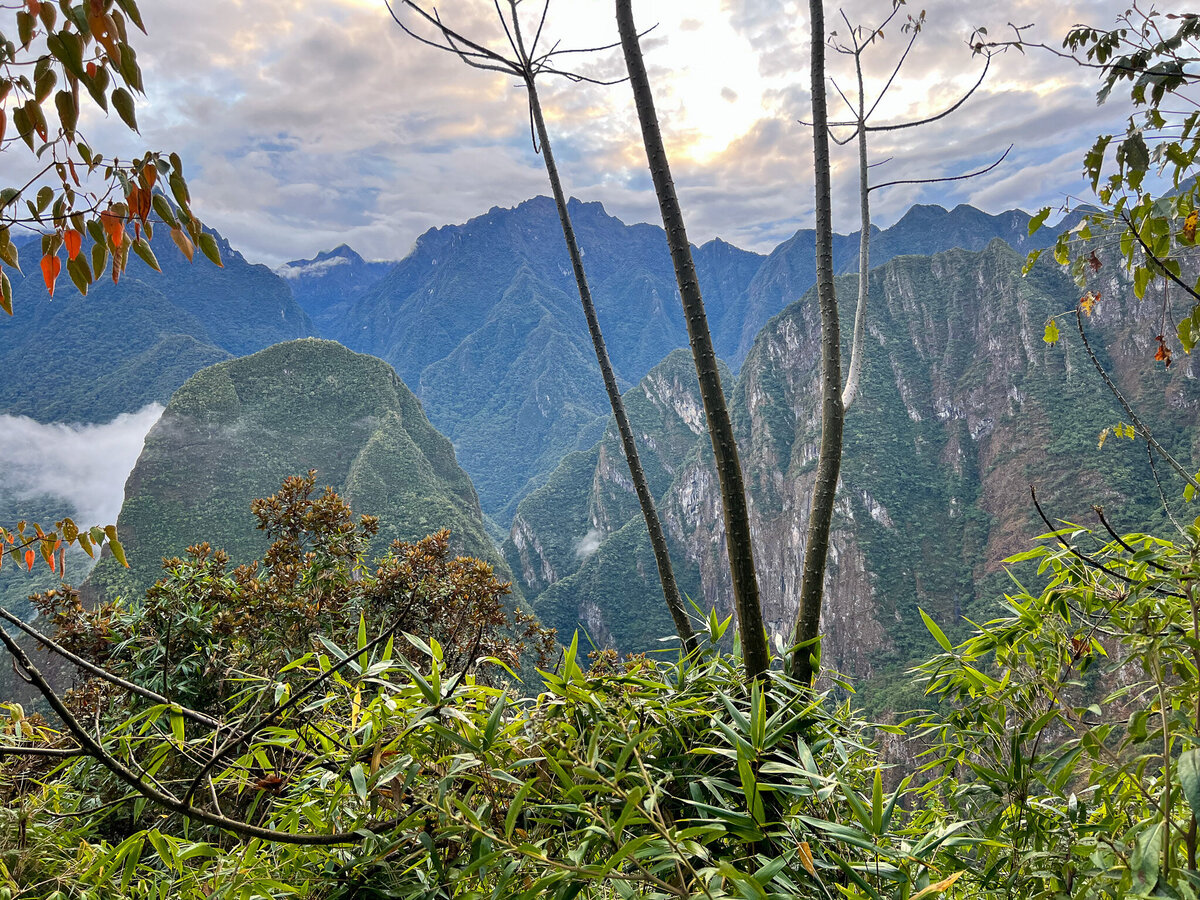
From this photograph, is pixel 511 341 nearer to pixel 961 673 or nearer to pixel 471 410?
pixel 471 410

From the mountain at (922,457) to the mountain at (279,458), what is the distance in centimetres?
2333

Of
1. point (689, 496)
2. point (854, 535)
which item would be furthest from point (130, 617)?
point (689, 496)

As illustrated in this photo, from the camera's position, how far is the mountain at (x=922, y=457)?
54000mm

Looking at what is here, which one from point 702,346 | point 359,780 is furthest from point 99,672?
point 702,346

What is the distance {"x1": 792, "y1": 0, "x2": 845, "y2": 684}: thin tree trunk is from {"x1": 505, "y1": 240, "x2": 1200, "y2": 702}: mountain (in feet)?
161

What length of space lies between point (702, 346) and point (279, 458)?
63.1m

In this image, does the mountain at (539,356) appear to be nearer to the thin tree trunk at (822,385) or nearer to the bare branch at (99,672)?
the thin tree trunk at (822,385)

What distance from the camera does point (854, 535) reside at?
65125 mm

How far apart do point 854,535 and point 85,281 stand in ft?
232

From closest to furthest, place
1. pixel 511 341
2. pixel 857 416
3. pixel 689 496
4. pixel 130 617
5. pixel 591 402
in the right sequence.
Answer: pixel 130 617 → pixel 857 416 → pixel 689 496 → pixel 591 402 → pixel 511 341

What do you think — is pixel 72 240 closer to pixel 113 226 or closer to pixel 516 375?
pixel 113 226

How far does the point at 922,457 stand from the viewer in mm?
71250

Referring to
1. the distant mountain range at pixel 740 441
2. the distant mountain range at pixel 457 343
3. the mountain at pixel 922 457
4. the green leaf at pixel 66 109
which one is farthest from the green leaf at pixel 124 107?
the distant mountain range at pixel 457 343

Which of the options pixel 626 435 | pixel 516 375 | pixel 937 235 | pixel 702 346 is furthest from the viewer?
pixel 516 375
